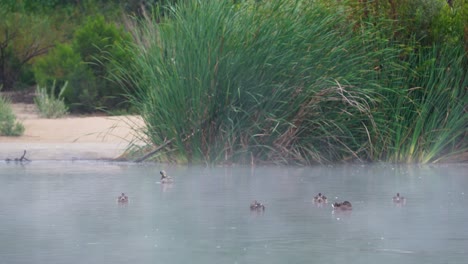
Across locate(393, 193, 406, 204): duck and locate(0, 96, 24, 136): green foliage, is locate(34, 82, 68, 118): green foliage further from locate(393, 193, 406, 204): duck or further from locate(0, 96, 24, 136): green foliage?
locate(393, 193, 406, 204): duck

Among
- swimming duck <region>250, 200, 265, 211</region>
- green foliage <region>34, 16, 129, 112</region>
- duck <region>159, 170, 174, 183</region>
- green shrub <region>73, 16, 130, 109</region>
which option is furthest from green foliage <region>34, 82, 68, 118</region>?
swimming duck <region>250, 200, 265, 211</region>

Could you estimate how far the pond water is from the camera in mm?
8953

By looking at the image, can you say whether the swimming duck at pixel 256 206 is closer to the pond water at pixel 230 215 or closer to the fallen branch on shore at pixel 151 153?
the pond water at pixel 230 215

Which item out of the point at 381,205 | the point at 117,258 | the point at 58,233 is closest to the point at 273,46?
the point at 381,205

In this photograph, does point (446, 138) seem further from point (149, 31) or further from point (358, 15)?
point (149, 31)

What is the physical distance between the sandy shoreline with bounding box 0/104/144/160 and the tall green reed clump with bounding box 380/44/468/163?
148 inches

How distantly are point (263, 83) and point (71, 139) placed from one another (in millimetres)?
5001

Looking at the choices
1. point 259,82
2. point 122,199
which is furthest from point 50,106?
point 122,199

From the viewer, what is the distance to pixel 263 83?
15.9 metres

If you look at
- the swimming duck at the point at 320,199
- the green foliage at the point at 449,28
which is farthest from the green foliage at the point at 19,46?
the swimming duck at the point at 320,199

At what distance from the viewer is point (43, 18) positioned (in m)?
32.5

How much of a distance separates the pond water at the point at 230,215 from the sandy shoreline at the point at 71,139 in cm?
117

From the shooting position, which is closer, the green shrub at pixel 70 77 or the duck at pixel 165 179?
the duck at pixel 165 179

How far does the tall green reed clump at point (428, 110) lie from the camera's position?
16.6 metres
